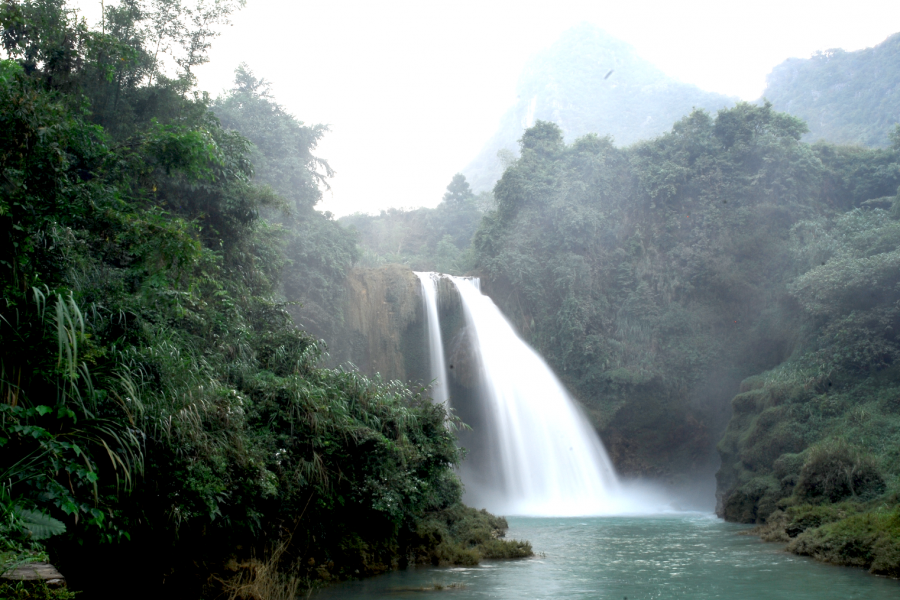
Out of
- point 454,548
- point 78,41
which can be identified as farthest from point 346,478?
point 78,41

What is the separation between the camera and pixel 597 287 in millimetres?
27406

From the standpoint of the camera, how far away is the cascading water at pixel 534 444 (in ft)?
74.7

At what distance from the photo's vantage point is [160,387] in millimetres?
6840

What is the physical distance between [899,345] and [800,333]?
3514 millimetres

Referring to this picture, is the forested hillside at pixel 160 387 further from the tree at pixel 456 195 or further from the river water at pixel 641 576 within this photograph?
the tree at pixel 456 195

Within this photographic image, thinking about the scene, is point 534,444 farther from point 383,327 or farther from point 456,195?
point 456,195

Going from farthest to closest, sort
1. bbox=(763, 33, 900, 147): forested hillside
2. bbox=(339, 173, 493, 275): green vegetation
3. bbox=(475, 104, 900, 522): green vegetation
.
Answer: bbox=(339, 173, 493, 275): green vegetation, bbox=(763, 33, 900, 147): forested hillside, bbox=(475, 104, 900, 522): green vegetation

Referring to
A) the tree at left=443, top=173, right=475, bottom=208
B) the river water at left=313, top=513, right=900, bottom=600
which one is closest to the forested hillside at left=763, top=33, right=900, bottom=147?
the tree at left=443, top=173, right=475, bottom=208

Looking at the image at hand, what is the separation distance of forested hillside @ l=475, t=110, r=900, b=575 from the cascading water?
3.84 ft

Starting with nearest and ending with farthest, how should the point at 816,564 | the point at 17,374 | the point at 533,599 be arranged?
1. the point at 17,374
2. the point at 533,599
3. the point at 816,564

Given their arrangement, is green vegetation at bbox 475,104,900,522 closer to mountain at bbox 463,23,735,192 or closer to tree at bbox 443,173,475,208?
tree at bbox 443,173,475,208

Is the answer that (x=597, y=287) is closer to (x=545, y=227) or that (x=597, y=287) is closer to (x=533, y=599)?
(x=545, y=227)

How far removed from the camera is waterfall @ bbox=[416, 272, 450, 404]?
24.0 meters

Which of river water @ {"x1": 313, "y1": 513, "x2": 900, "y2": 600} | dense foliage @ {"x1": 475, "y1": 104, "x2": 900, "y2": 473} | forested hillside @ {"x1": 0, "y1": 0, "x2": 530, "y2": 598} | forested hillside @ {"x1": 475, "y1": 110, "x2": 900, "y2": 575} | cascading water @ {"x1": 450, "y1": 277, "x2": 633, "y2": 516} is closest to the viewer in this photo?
forested hillside @ {"x1": 0, "y1": 0, "x2": 530, "y2": 598}
